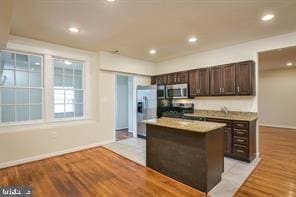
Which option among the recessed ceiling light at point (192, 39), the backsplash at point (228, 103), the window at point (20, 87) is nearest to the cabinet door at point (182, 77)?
the backsplash at point (228, 103)

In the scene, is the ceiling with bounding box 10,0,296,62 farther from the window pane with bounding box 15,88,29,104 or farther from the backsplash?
the backsplash

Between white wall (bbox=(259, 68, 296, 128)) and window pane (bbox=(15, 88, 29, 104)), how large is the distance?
9.32 metres

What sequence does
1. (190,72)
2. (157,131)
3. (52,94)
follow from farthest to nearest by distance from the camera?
(190,72) < (52,94) < (157,131)

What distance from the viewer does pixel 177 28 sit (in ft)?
11.1

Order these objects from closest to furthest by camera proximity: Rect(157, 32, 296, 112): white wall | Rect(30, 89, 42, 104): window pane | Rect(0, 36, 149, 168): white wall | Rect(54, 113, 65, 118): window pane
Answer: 1. Rect(0, 36, 149, 168): white wall
2. Rect(157, 32, 296, 112): white wall
3. Rect(30, 89, 42, 104): window pane
4. Rect(54, 113, 65, 118): window pane

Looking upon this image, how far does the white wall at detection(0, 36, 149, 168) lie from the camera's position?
11.9 ft

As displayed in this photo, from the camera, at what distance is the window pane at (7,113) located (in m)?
3.67

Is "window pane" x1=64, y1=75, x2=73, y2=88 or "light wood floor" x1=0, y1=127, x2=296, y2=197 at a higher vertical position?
"window pane" x1=64, y1=75, x2=73, y2=88

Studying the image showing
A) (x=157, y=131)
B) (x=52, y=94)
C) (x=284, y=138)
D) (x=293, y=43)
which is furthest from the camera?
(x=284, y=138)

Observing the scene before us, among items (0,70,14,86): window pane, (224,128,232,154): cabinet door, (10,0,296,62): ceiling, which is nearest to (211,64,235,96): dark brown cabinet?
(10,0,296,62): ceiling

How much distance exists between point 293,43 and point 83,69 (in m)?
5.19

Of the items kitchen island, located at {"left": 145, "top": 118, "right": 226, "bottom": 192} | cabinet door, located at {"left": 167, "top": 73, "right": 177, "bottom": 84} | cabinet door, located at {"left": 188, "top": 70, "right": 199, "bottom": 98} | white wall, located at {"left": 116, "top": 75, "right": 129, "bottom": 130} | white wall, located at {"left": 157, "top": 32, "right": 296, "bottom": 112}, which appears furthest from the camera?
white wall, located at {"left": 116, "top": 75, "right": 129, "bottom": 130}

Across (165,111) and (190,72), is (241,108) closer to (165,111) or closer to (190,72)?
(190,72)

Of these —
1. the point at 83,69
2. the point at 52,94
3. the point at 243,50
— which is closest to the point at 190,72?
the point at 243,50
